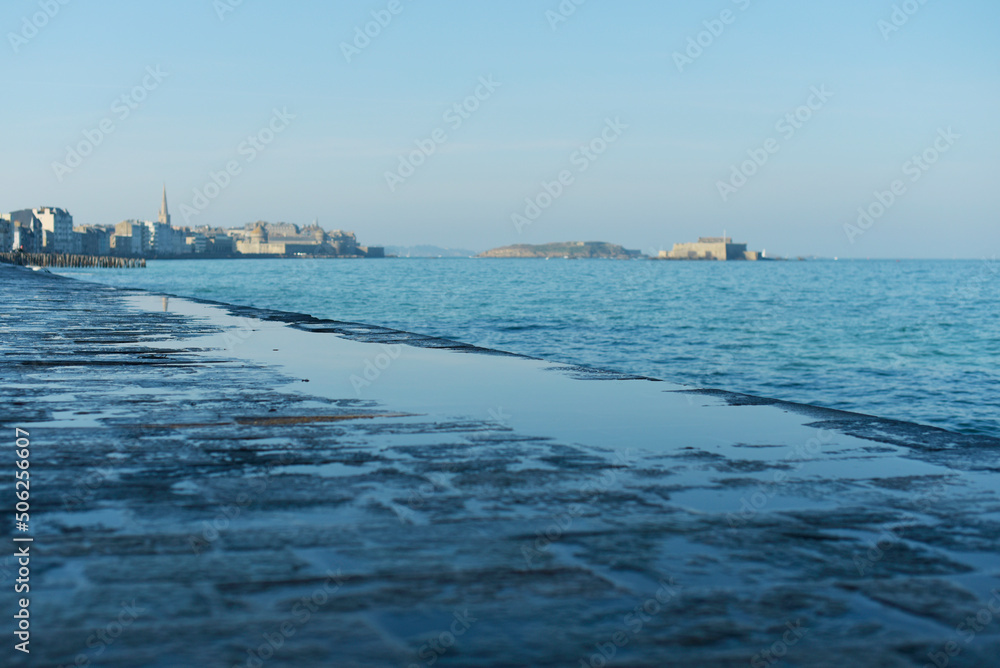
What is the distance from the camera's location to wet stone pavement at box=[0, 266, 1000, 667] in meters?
3.24

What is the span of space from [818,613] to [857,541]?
3.62ft

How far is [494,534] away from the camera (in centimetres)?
456

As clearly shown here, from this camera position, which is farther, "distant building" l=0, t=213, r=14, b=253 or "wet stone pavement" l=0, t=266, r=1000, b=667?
"distant building" l=0, t=213, r=14, b=253

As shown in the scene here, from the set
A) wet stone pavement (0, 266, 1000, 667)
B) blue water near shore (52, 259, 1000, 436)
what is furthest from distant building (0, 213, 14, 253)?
wet stone pavement (0, 266, 1000, 667)

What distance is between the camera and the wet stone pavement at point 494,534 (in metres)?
3.24

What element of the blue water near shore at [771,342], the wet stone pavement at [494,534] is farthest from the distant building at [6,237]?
the wet stone pavement at [494,534]

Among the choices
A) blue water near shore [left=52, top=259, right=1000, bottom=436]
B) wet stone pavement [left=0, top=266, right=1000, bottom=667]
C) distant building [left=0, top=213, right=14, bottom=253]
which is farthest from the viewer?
distant building [left=0, top=213, right=14, bottom=253]

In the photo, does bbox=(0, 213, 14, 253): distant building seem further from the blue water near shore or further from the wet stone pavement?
the wet stone pavement

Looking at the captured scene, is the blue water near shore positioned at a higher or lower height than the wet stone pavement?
lower

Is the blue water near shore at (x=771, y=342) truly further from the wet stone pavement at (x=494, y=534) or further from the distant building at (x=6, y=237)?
the distant building at (x=6, y=237)

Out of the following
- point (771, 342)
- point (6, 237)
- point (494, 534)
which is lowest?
point (771, 342)

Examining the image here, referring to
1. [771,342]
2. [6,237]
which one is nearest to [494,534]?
[771,342]

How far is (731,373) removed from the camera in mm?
24438

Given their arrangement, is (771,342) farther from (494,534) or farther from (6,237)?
(6,237)
